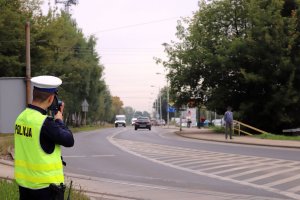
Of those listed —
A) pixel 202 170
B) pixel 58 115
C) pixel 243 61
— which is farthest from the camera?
pixel 243 61

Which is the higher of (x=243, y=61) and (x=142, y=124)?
(x=243, y=61)

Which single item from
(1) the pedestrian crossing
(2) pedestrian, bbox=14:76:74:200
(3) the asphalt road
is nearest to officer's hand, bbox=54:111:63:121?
(2) pedestrian, bbox=14:76:74:200

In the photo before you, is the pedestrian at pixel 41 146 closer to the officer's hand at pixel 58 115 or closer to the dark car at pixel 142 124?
the officer's hand at pixel 58 115

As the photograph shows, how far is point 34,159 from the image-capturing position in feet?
14.5

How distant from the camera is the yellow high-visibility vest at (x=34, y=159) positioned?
439cm

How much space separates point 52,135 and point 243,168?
11.7 meters

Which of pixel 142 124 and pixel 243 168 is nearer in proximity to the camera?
pixel 243 168

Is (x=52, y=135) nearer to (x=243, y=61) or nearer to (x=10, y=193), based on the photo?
(x=10, y=193)

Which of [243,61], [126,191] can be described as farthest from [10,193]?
[243,61]

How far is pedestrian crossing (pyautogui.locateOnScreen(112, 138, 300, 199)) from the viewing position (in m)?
11.9

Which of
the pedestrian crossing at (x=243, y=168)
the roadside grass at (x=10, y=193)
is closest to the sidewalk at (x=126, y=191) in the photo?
the roadside grass at (x=10, y=193)

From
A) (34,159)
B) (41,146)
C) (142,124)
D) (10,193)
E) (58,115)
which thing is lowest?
(10,193)

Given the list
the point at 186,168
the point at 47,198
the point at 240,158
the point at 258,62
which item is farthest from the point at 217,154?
the point at 258,62

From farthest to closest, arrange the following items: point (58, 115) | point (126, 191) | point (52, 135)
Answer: point (126, 191)
point (58, 115)
point (52, 135)
